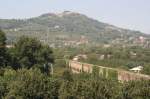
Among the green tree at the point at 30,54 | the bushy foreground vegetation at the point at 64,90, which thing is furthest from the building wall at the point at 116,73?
the bushy foreground vegetation at the point at 64,90

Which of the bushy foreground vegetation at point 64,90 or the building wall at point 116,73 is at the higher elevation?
the bushy foreground vegetation at point 64,90

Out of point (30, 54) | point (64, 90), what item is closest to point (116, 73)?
point (30, 54)

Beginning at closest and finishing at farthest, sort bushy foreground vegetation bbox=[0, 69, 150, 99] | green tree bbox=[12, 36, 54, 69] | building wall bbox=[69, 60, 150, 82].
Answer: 1. bushy foreground vegetation bbox=[0, 69, 150, 99]
2. green tree bbox=[12, 36, 54, 69]
3. building wall bbox=[69, 60, 150, 82]

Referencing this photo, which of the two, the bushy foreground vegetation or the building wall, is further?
the building wall

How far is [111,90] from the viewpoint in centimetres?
3828

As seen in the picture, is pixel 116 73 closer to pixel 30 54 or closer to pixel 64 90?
pixel 30 54

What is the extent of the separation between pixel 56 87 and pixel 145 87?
7392mm

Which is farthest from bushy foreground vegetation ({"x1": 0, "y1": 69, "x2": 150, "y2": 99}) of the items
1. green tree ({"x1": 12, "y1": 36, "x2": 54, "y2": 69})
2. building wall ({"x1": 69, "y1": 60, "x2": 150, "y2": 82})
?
building wall ({"x1": 69, "y1": 60, "x2": 150, "y2": 82})

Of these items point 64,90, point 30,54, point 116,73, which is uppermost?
point 30,54

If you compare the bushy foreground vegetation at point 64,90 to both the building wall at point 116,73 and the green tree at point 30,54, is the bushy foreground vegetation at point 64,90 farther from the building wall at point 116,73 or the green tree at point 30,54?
the building wall at point 116,73

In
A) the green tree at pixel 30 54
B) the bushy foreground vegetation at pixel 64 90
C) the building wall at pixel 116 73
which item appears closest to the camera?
the bushy foreground vegetation at pixel 64 90

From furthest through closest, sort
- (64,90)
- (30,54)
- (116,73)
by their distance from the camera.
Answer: (116,73) < (30,54) < (64,90)

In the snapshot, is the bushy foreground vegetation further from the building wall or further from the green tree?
the building wall

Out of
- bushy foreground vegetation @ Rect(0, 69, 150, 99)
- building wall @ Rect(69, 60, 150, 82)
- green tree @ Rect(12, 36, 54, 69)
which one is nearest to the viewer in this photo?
bushy foreground vegetation @ Rect(0, 69, 150, 99)
